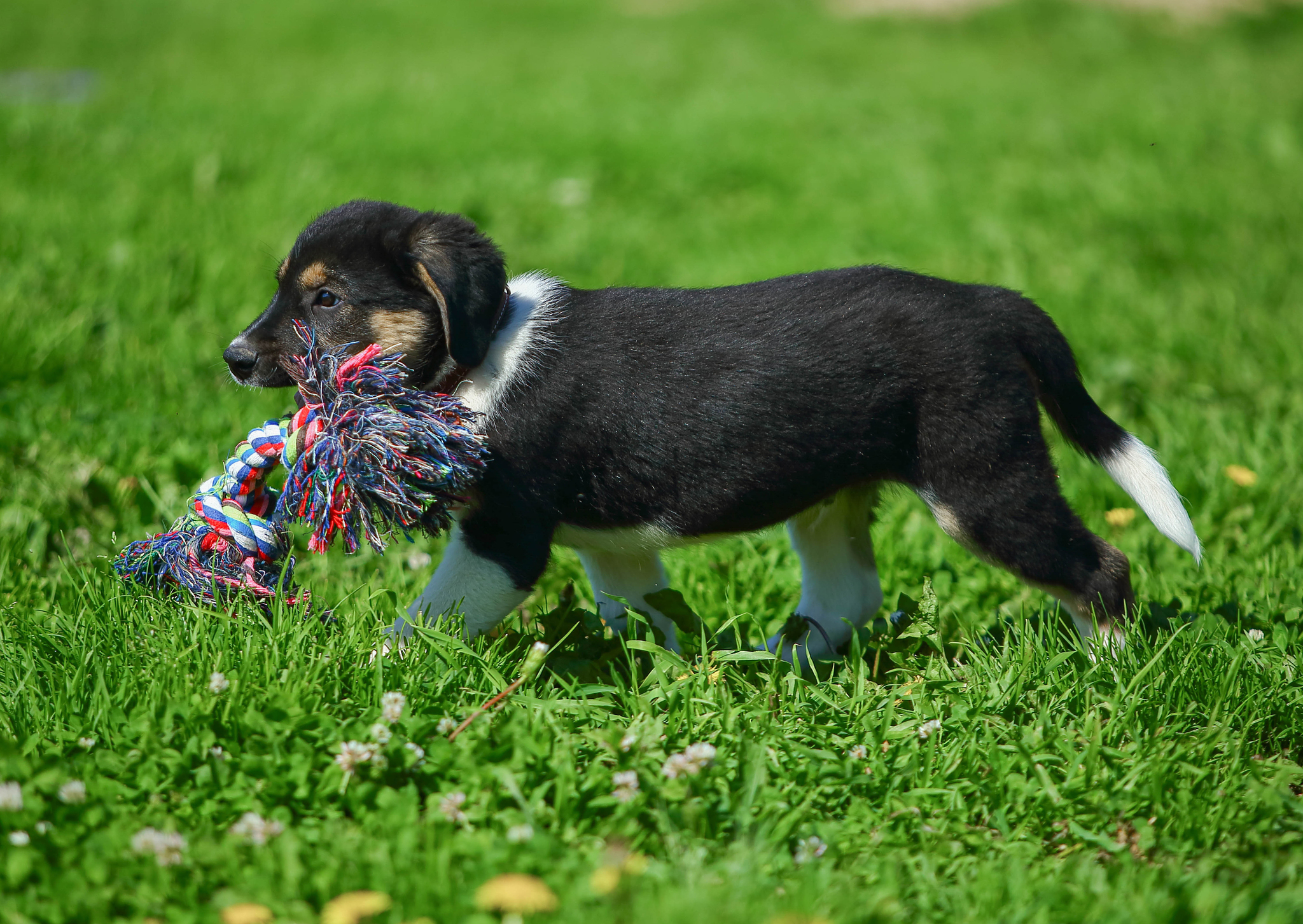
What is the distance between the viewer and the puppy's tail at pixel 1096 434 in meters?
2.99

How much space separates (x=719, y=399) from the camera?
2.81 m

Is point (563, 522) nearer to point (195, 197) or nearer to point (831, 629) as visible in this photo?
point (831, 629)

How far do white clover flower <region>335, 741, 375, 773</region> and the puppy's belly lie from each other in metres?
0.76

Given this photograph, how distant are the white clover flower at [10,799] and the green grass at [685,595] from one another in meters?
0.03

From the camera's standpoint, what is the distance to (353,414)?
2.60 meters

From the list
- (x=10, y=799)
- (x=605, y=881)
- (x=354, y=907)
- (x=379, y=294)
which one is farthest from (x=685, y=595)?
(x=10, y=799)

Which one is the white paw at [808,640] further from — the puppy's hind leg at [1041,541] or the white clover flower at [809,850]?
the white clover flower at [809,850]

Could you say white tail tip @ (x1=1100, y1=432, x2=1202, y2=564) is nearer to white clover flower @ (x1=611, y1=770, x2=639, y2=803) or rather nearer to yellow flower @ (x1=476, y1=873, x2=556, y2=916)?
white clover flower @ (x1=611, y1=770, x2=639, y2=803)

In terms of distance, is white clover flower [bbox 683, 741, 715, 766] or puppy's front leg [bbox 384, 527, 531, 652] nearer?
white clover flower [bbox 683, 741, 715, 766]

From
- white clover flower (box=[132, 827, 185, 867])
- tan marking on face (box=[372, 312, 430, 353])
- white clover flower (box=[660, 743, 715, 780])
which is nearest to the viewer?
white clover flower (box=[132, 827, 185, 867])

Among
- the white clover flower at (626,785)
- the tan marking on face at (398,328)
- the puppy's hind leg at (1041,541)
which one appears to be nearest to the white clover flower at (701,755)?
the white clover flower at (626,785)

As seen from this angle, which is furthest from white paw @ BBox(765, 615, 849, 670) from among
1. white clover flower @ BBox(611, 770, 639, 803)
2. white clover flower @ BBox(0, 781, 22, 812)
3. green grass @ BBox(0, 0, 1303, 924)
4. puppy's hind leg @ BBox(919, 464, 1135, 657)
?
white clover flower @ BBox(0, 781, 22, 812)

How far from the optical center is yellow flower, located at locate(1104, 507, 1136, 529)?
13.1 ft

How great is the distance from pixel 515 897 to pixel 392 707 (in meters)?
0.61
